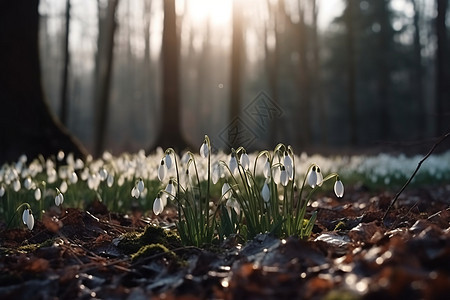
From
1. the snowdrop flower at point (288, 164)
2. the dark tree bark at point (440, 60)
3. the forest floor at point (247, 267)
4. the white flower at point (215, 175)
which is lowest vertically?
the forest floor at point (247, 267)

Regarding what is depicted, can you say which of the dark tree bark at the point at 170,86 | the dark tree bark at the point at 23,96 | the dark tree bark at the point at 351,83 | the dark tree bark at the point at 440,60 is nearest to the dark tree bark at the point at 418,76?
the dark tree bark at the point at 351,83

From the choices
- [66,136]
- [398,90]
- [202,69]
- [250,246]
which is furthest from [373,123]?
[250,246]

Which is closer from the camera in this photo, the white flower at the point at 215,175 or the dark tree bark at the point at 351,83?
the white flower at the point at 215,175

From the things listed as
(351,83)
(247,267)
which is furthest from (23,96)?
(351,83)

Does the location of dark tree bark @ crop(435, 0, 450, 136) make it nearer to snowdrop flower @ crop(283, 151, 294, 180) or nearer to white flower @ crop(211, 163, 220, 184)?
white flower @ crop(211, 163, 220, 184)

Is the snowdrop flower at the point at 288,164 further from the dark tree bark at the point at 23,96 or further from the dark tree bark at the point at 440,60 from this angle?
the dark tree bark at the point at 440,60

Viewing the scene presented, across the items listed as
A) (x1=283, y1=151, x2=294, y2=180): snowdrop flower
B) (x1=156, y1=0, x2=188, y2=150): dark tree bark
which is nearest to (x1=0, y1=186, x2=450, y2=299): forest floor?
(x1=283, y1=151, x2=294, y2=180): snowdrop flower
